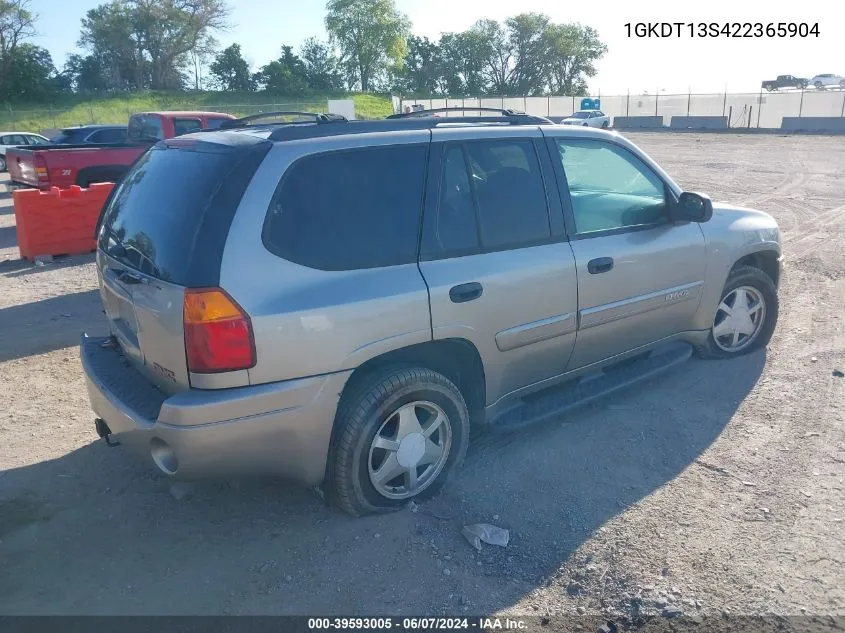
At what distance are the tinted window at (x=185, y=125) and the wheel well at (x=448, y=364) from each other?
11439 millimetres

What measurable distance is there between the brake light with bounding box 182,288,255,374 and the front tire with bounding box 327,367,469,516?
24.1 inches

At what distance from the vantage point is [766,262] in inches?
217

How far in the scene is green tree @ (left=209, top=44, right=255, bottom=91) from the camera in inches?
2594

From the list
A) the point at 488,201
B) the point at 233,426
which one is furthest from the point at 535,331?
the point at 233,426

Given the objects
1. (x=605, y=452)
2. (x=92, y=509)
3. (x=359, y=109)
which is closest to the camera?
(x=92, y=509)

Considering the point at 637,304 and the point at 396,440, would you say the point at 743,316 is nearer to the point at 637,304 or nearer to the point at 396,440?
the point at 637,304

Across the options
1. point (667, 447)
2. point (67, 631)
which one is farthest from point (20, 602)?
point (667, 447)

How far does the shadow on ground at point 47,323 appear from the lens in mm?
6172

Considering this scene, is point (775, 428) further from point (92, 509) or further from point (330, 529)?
point (92, 509)

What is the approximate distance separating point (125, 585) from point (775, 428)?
3.90 metres

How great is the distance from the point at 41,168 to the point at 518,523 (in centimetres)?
1058

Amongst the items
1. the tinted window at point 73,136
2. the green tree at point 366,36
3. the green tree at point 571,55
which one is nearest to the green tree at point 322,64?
the green tree at point 366,36

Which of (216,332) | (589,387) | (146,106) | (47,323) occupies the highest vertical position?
(146,106)

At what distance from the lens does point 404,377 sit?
3.39m
